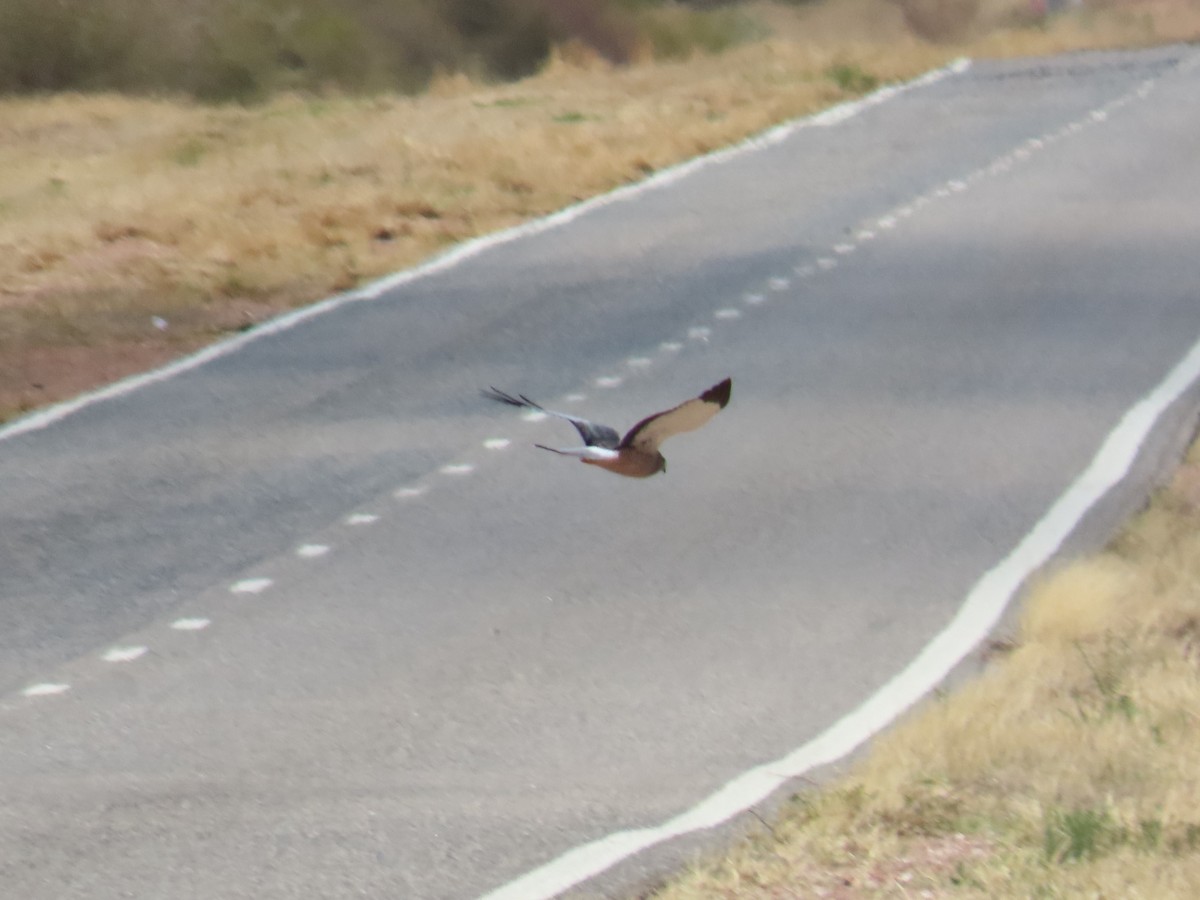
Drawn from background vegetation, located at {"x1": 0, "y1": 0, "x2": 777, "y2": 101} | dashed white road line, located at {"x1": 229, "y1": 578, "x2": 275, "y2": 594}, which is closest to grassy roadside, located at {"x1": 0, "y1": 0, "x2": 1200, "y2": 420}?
background vegetation, located at {"x1": 0, "y1": 0, "x2": 777, "y2": 101}

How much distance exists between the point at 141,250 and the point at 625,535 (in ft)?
30.1

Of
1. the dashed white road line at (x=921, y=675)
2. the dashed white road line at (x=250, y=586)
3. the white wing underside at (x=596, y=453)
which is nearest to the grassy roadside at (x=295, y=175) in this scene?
the dashed white road line at (x=250, y=586)

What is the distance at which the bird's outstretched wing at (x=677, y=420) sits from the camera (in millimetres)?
3791

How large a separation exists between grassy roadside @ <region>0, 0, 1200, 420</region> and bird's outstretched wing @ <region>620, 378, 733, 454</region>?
10.4 m

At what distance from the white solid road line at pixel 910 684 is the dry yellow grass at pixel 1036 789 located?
19 cm

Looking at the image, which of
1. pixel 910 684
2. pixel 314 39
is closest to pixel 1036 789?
pixel 910 684

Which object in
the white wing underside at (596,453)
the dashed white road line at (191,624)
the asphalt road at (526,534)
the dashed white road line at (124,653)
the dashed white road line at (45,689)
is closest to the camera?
the white wing underside at (596,453)

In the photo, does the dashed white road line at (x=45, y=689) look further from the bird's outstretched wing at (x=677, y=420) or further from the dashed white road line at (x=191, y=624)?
the bird's outstretched wing at (x=677, y=420)

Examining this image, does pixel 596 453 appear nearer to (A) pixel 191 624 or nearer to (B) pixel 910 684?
(B) pixel 910 684

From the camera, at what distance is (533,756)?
7758 millimetres

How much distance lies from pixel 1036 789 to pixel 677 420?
137 inches

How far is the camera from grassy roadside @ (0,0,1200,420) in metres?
16.5

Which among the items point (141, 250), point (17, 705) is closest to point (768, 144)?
point (141, 250)

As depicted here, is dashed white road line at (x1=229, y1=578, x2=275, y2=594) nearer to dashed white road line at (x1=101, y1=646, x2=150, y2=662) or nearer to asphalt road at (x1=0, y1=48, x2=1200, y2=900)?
asphalt road at (x1=0, y1=48, x2=1200, y2=900)
